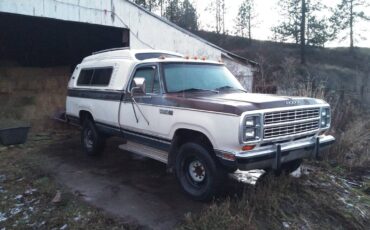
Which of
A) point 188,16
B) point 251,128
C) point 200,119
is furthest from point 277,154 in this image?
point 188,16

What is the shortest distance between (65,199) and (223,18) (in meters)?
41.5

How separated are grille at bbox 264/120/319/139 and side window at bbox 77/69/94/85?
184 inches

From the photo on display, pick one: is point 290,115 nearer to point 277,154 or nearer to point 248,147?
point 277,154

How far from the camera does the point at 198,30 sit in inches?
1629

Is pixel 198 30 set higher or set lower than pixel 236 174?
higher

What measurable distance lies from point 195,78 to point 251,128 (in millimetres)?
1849

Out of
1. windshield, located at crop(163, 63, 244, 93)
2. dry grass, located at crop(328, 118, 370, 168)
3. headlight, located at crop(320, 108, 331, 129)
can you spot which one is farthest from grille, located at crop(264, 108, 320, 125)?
dry grass, located at crop(328, 118, 370, 168)

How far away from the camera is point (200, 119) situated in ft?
15.9

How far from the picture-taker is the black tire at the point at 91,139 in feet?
24.9

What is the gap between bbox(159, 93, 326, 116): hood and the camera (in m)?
4.52

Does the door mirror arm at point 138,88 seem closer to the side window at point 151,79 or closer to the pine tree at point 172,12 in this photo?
the side window at point 151,79

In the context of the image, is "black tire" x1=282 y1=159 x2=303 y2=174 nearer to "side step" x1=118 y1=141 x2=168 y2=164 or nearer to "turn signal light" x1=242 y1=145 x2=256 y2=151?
"turn signal light" x1=242 y1=145 x2=256 y2=151

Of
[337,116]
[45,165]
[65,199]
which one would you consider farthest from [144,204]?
[337,116]

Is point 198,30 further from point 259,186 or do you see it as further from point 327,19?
point 259,186
